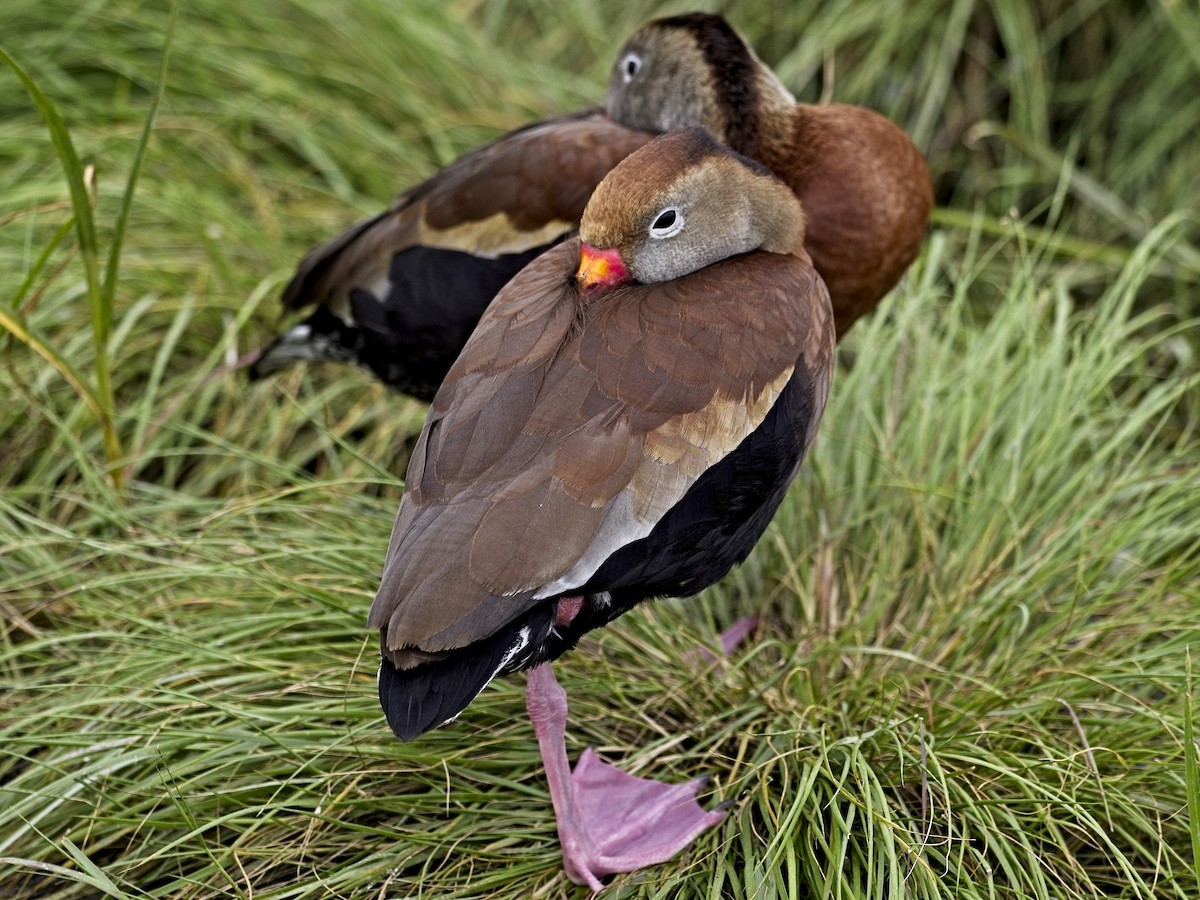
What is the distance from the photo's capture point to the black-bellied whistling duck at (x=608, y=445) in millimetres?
2285

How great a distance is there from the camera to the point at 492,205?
137 inches

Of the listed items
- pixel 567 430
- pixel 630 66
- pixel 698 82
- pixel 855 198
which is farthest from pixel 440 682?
pixel 630 66

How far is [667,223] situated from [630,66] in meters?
1.13

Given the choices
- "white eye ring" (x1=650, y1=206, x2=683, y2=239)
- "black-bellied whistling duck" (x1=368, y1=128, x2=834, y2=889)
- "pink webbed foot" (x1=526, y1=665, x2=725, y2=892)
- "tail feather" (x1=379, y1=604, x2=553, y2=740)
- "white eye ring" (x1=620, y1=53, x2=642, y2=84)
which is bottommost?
"pink webbed foot" (x1=526, y1=665, x2=725, y2=892)

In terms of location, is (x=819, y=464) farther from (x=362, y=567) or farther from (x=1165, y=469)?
(x=362, y=567)

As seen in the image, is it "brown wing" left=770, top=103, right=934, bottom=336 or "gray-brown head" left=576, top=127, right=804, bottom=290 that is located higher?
"gray-brown head" left=576, top=127, right=804, bottom=290

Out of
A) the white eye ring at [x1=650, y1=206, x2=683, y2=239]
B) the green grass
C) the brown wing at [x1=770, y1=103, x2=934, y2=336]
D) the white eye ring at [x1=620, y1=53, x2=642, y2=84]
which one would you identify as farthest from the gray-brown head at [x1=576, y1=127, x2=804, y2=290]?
the white eye ring at [x1=620, y1=53, x2=642, y2=84]

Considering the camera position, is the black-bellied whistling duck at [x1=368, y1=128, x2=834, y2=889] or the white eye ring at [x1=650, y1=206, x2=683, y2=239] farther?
the white eye ring at [x1=650, y1=206, x2=683, y2=239]

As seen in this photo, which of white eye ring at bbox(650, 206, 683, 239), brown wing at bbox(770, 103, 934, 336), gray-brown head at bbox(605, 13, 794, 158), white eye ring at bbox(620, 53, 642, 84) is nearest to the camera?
white eye ring at bbox(650, 206, 683, 239)

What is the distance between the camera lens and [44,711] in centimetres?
280

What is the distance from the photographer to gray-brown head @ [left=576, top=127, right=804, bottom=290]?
270 cm

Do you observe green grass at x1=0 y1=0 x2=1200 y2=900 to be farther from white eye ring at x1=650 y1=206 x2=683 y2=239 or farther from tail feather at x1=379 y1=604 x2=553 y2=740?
white eye ring at x1=650 y1=206 x2=683 y2=239

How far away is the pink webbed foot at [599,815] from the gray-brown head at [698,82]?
155cm

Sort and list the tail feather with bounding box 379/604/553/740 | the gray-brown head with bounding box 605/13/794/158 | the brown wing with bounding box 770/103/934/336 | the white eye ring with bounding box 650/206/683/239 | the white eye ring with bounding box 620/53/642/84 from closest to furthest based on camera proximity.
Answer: the tail feather with bounding box 379/604/553/740
the white eye ring with bounding box 650/206/683/239
the brown wing with bounding box 770/103/934/336
the gray-brown head with bounding box 605/13/794/158
the white eye ring with bounding box 620/53/642/84
